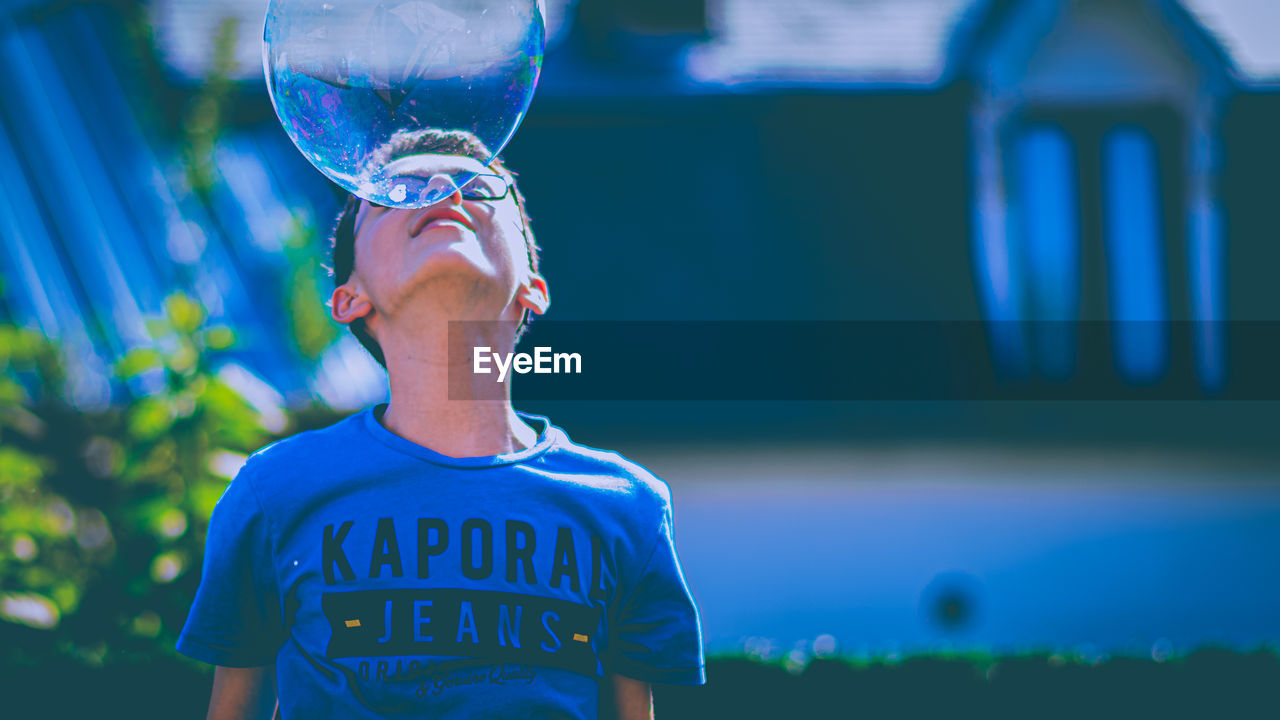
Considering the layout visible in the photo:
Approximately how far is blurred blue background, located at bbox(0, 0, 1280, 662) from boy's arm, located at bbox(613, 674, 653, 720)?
4315mm

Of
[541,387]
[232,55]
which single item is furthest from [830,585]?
[232,55]

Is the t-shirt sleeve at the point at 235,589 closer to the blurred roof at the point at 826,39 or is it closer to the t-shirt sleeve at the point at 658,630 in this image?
the t-shirt sleeve at the point at 658,630

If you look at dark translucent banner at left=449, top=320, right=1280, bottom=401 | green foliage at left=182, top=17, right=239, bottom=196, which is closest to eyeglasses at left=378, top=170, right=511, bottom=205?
green foliage at left=182, top=17, right=239, bottom=196

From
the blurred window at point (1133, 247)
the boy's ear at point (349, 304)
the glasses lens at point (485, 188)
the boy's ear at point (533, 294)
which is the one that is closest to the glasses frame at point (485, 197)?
the glasses lens at point (485, 188)

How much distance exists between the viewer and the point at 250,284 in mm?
5723

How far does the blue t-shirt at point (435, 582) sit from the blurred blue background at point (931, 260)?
435 cm

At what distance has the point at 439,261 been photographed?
6.25 feet

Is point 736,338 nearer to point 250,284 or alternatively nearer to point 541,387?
point 541,387

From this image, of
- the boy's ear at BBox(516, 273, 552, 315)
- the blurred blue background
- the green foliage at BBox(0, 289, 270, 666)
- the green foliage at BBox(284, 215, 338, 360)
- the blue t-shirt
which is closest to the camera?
the blue t-shirt

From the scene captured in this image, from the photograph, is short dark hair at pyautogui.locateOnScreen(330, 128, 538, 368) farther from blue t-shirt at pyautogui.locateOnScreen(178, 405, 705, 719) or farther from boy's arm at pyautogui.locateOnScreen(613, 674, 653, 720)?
boy's arm at pyautogui.locateOnScreen(613, 674, 653, 720)

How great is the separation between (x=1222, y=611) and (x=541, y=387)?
175 inches

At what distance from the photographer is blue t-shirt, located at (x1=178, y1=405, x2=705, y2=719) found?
182cm

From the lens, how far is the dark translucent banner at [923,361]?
6598 mm

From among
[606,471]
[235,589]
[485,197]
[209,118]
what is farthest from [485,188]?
[209,118]
